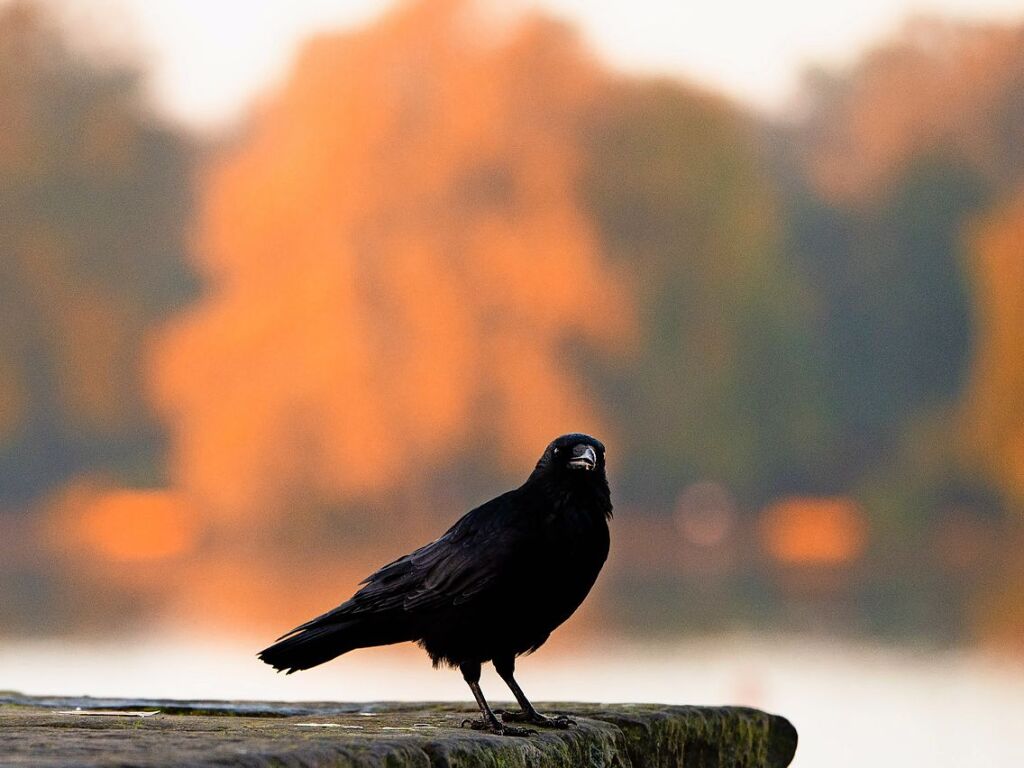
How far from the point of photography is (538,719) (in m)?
4.35

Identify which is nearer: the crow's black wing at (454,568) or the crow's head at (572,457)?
the crow's black wing at (454,568)

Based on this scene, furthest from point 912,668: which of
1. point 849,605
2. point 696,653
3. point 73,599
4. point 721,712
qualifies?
point 73,599

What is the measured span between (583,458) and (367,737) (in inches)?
46.0

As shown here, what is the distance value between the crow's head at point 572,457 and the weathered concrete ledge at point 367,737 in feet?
2.22

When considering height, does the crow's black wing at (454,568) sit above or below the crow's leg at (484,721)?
above

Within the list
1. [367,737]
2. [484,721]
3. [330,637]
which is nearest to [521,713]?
[484,721]

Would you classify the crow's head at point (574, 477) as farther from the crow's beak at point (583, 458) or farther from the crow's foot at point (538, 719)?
the crow's foot at point (538, 719)

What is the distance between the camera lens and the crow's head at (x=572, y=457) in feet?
14.6

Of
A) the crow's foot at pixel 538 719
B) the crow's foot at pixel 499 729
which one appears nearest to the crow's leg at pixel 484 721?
the crow's foot at pixel 499 729

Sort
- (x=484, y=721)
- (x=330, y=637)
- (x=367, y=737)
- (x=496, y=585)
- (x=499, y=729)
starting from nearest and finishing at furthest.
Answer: (x=367, y=737)
(x=499, y=729)
(x=484, y=721)
(x=496, y=585)
(x=330, y=637)

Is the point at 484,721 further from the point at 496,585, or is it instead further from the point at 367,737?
the point at 367,737

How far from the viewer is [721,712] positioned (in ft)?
15.8

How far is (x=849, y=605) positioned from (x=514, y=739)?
35502 millimetres

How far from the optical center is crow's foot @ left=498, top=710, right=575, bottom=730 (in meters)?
4.30
